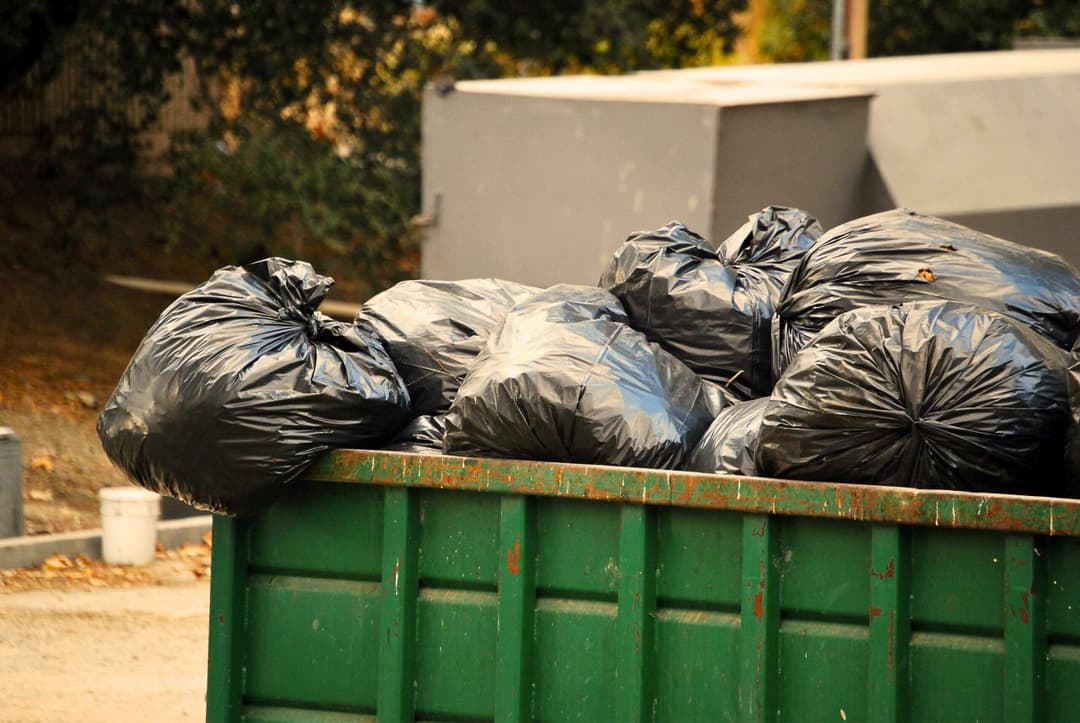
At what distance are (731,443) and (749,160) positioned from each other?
14.4ft

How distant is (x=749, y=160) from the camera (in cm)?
743

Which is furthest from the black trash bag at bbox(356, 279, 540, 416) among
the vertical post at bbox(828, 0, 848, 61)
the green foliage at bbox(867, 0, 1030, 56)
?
the green foliage at bbox(867, 0, 1030, 56)

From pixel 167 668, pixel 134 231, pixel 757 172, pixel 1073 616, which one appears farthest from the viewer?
pixel 134 231

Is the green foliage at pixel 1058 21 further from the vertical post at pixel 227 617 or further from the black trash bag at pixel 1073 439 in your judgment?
the vertical post at pixel 227 617

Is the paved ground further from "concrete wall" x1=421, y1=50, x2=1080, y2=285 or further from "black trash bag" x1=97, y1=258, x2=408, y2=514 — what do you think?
"concrete wall" x1=421, y1=50, x2=1080, y2=285

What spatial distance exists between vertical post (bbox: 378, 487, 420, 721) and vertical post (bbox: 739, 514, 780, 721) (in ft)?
2.34

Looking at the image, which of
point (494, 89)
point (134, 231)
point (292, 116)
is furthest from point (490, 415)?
point (134, 231)

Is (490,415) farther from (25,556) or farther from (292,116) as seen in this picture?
(292,116)

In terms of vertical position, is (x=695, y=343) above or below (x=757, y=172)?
below

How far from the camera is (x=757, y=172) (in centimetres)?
749

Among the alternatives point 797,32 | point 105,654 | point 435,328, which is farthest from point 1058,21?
point 435,328

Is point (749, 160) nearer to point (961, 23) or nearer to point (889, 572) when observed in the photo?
point (889, 572)

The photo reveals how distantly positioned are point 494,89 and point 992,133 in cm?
275

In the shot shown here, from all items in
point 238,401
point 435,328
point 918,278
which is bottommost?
point 238,401
